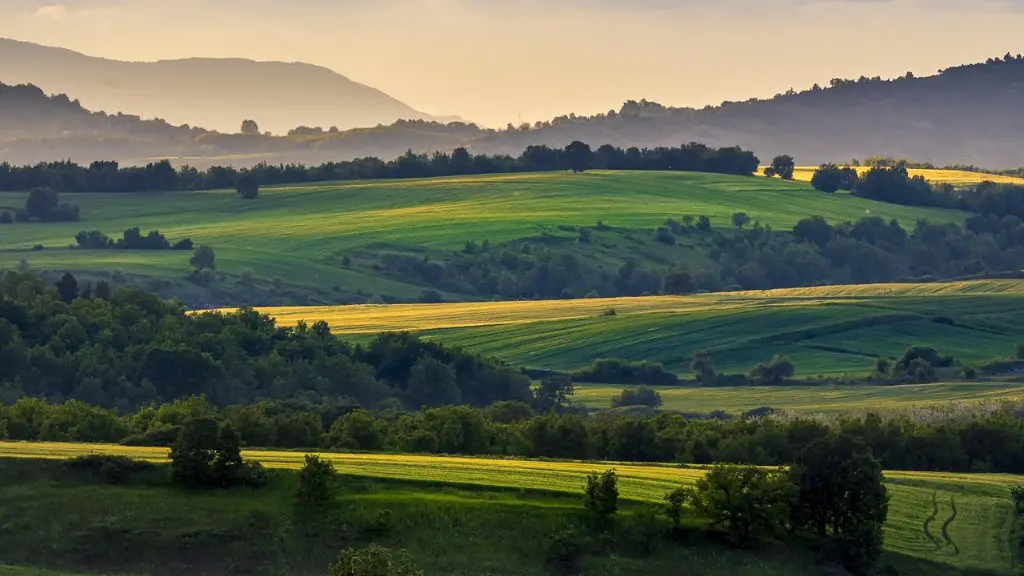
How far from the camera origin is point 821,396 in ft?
420

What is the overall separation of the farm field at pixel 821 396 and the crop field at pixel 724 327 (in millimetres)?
9970

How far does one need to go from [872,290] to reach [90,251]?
88.8 m

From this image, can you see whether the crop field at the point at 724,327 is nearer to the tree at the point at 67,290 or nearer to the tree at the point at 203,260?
the tree at the point at 203,260

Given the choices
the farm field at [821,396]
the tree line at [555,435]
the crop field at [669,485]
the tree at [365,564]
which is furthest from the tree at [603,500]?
the farm field at [821,396]

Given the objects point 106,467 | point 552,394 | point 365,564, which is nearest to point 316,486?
point 106,467

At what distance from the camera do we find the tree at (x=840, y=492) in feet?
194

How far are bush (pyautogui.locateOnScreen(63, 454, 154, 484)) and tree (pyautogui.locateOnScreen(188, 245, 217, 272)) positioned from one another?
429ft

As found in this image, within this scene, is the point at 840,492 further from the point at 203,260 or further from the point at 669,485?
the point at 203,260

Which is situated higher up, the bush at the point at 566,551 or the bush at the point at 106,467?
the bush at the point at 106,467

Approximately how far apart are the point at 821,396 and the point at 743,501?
2799 inches

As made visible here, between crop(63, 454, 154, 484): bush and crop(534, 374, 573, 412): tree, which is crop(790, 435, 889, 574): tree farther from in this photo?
crop(534, 374, 573, 412): tree

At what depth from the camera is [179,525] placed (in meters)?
55.3

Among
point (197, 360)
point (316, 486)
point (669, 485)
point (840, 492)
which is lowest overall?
point (197, 360)

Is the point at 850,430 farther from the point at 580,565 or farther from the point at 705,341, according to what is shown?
the point at 705,341
